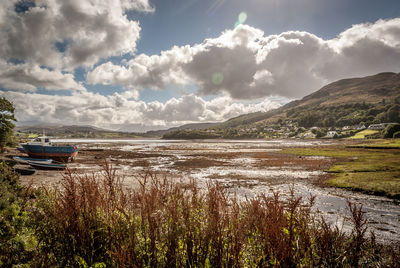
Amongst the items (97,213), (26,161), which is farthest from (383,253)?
(26,161)

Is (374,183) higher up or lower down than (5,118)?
lower down

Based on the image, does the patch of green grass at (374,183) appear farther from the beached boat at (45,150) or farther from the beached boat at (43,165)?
the beached boat at (45,150)

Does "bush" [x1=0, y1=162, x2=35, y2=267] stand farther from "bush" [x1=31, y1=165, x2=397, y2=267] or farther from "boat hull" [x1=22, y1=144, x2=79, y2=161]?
"boat hull" [x1=22, y1=144, x2=79, y2=161]

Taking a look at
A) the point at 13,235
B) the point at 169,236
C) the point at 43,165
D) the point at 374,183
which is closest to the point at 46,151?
the point at 43,165

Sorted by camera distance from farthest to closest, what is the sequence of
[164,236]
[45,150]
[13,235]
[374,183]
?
1. [45,150]
2. [374,183]
3. [13,235]
4. [164,236]

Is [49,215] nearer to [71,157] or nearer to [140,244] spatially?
[140,244]

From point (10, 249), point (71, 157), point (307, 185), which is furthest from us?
point (71, 157)

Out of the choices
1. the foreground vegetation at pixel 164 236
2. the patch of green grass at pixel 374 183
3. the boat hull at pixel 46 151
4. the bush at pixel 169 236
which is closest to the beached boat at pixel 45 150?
the boat hull at pixel 46 151

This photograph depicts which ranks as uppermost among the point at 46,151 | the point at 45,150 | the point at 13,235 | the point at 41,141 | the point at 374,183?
the point at 41,141

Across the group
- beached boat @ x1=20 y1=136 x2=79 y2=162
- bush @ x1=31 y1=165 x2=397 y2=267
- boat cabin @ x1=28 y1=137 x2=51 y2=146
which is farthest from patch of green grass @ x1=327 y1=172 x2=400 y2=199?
boat cabin @ x1=28 y1=137 x2=51 y2=146

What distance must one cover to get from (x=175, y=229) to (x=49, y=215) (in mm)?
4111

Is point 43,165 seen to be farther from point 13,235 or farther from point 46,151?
point 13,235

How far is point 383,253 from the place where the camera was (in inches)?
338

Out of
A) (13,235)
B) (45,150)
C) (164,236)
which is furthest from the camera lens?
(45,150)
